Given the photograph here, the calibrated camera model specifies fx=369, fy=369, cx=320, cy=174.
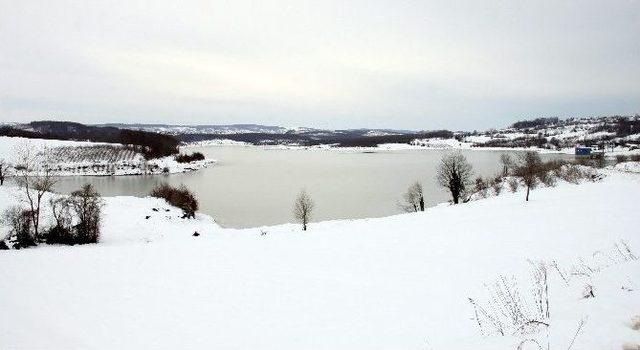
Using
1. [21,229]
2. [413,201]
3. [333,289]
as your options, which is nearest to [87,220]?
[21,229]

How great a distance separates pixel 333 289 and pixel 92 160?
120 m

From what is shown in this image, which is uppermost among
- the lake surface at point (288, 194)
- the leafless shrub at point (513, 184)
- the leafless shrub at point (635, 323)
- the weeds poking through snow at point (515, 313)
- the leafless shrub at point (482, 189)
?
the leafless shrub at point (635, 323)

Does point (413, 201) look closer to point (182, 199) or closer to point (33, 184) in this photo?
point (182, 199)

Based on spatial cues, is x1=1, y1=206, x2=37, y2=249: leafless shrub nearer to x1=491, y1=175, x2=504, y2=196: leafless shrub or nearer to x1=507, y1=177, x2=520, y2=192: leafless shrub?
x1=491, y1=175, x2=504, y2=196: leafless shrub

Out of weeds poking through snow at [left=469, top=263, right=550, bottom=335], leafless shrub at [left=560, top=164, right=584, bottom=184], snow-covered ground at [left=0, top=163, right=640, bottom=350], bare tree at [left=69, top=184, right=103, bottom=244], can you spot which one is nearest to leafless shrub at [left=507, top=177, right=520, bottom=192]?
leafless shrub at [left=560, top=164, right=584, bottom=184]

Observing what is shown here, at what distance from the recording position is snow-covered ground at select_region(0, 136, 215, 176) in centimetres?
9781

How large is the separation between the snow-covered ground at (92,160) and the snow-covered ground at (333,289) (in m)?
85.8

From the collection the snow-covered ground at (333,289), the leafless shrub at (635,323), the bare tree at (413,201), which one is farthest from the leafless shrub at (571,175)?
the leafless shrub at (635,323)

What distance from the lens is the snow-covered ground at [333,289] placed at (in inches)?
240

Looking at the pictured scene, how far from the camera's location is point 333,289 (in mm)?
11023

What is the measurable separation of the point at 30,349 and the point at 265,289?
5640 millimetres

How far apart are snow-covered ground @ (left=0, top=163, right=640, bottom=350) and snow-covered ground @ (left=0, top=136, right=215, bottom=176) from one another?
85765 mm

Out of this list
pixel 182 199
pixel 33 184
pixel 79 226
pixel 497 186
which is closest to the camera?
pixel 79 226

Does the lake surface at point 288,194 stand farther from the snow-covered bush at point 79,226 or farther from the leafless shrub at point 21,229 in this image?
the leafless shrub at point 21,229
